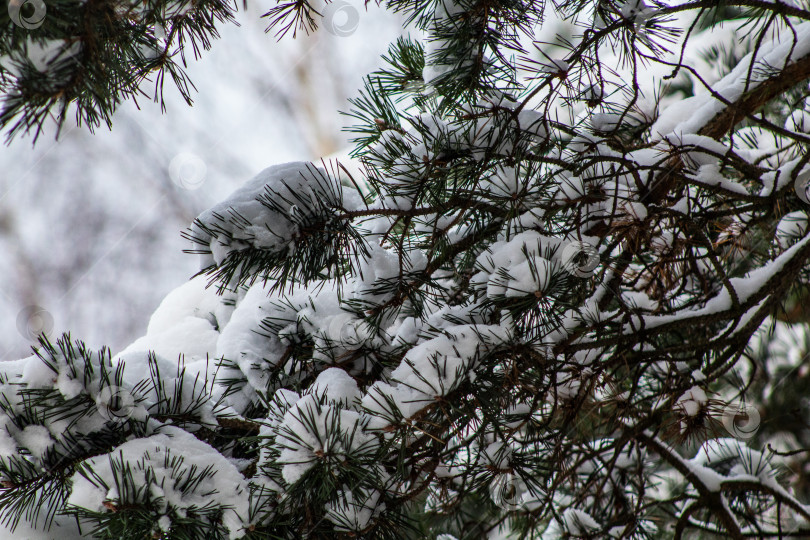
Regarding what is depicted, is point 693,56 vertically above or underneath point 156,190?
underneath

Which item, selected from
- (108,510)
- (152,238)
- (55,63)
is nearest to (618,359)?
(108,510)

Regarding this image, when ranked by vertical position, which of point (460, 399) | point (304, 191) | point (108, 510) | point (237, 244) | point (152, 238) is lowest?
point (108, 510)

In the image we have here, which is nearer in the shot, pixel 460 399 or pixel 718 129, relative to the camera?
pixel 460 399

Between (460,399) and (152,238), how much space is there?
16.0 feet

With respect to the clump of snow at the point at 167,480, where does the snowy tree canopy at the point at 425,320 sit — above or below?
above

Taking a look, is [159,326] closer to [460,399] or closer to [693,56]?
[460,399]

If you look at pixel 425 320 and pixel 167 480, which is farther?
pixel 425 320

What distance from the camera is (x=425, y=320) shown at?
1.11m

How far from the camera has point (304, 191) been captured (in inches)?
39.1

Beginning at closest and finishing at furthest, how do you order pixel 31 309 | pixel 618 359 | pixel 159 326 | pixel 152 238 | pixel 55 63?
pixel 55 63, pixel 618 359, pixel 159 326, pixel 31 309, pixel 152 238

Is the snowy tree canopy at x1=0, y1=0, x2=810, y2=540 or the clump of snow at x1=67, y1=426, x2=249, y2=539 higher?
the snowy tree canopy at x1=0, y1=0, x2=810, y2=540

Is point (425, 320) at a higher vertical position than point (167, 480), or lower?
higher

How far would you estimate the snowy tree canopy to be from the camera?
0.80 metres

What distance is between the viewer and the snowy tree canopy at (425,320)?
801 millimetres
